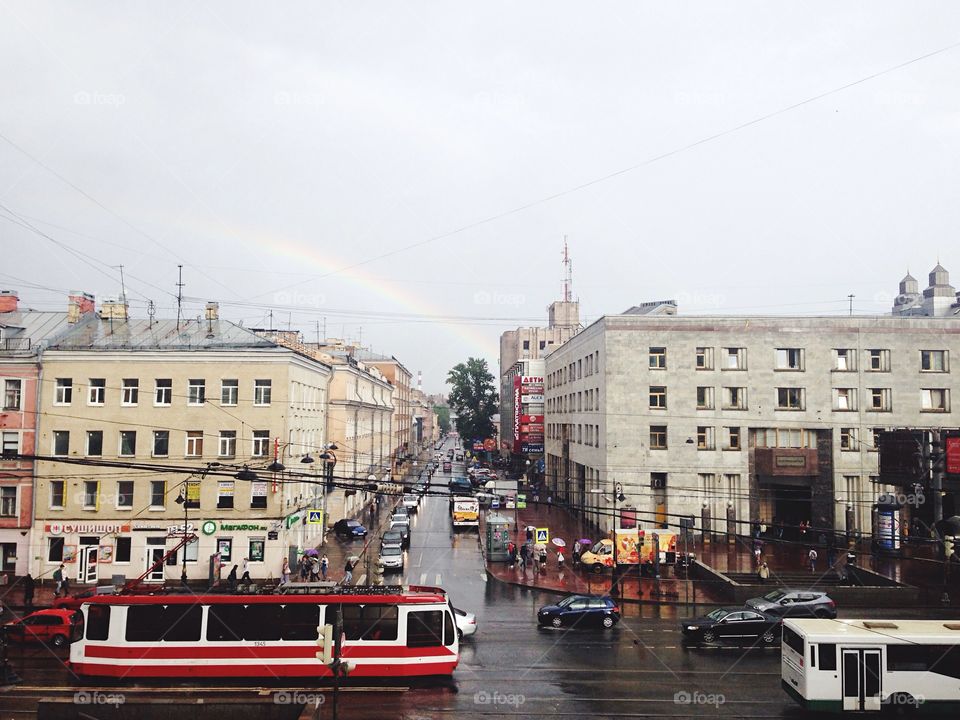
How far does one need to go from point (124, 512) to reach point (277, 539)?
26.5 feet

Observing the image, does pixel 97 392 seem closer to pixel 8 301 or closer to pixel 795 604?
pixel 8 301

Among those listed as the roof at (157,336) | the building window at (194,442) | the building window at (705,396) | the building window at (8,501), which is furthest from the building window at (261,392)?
the building window at (705,396)

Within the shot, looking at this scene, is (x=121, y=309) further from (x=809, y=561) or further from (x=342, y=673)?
(x=809, y=561)

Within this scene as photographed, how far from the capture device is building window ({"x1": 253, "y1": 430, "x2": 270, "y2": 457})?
3853cm

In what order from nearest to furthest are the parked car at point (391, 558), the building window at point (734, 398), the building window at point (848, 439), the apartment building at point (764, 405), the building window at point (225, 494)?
the building window at point (225, 494) < the parked car at point (391, 558) < the apartment building at point (764, 405) < the building window at point (848, 439) < the building window at point (734, 398)

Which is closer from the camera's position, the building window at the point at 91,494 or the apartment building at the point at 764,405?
the building window at the point at 91,494

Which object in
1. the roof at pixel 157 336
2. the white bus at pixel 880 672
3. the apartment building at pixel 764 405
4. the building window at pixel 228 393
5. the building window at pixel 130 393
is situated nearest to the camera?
the white bus at pixel 880 672

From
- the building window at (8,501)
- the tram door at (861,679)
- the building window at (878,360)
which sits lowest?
the tram door at (861,679)

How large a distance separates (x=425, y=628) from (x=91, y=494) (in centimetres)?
2516

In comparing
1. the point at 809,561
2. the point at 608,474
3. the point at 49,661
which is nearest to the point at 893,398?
the point at 809,561

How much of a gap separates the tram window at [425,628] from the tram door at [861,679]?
11077 mm

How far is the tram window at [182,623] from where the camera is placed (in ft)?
68.4

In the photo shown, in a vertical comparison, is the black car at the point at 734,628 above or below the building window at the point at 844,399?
below

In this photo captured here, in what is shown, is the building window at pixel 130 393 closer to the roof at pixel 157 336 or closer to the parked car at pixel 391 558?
the roof at pixel 157 336
